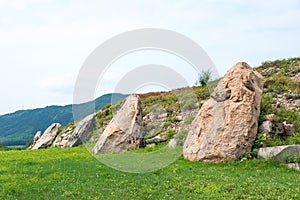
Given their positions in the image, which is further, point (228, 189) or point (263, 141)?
point (263, 141)

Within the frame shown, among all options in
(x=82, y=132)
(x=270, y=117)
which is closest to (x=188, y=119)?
(x=270, y=117)

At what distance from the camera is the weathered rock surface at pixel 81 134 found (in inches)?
1303

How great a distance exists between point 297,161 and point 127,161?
333 inches

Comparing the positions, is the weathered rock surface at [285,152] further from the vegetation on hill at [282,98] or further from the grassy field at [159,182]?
the vegetation on hill at [282,98]

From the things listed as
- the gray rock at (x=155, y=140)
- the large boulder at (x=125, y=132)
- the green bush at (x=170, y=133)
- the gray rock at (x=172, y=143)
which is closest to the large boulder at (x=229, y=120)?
the gray rock at (x=172, y=143)

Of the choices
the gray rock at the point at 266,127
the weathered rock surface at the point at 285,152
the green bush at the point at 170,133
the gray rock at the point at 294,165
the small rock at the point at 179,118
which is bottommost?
the gray rock at the point at 294,165

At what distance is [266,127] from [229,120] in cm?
232

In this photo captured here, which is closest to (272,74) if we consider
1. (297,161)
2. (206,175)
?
(297,161)

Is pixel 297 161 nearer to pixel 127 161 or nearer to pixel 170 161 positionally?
pixel 170 161

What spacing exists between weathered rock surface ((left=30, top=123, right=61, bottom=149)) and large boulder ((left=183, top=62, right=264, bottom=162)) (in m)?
20.3

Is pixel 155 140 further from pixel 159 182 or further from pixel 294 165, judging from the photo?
pixel 159 182

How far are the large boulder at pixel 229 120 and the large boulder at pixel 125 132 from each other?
576cm

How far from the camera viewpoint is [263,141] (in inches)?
763

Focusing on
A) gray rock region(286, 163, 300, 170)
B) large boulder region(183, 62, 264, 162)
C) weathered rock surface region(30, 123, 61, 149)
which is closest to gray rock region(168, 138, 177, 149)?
large boulder region(183, 62, 264, 162)
